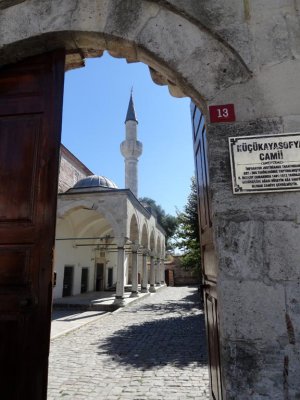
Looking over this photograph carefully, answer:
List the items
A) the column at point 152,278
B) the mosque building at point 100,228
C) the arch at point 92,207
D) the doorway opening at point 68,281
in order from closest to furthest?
the arch at point 92,207 → the mosque building at point 100,228 → the doorway opening at point 68,281 → the column at point 152,278

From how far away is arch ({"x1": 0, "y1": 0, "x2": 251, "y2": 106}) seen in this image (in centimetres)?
233

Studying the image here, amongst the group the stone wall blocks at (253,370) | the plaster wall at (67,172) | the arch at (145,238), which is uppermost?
the plaster wall at (67,172)

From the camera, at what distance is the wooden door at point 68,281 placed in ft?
59.1

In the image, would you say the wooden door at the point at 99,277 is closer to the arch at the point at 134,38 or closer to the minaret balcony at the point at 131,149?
the minaret balcony at the point at 131,149

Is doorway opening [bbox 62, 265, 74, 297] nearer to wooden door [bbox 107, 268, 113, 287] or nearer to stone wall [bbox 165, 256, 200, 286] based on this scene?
wooden door [bbox 107, 268, 113, 287]

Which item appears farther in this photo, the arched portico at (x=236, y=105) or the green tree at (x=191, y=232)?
the green tree at (x=191, y=232)

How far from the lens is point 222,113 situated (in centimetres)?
Answer: 224

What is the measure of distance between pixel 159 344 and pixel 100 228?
16.6m

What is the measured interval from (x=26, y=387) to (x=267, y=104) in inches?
101

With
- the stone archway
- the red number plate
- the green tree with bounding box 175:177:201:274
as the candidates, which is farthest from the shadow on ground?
the stone archway

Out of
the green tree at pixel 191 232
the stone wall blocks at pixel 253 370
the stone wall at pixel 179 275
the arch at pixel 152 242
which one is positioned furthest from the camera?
the stone wall at pixel 179 275

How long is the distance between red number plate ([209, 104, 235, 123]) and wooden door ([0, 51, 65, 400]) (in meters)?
1.24

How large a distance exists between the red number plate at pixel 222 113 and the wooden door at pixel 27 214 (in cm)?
124

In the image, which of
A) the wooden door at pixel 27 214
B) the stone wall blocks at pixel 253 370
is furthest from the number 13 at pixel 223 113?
the stone wall blocks at pixel 253 370
